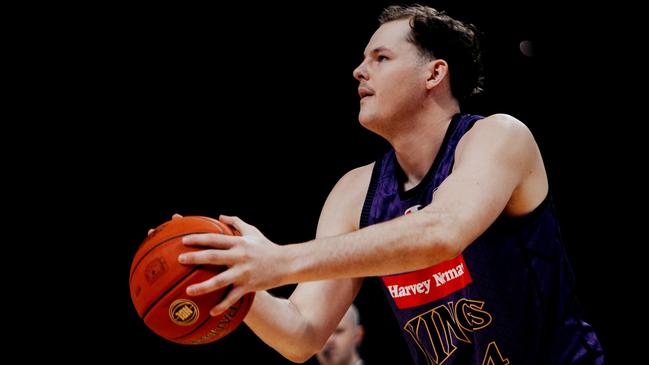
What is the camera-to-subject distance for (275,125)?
19.6 ft

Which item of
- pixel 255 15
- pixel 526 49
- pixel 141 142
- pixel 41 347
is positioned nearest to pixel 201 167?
pixel 141 142

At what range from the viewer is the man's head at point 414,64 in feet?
8.61

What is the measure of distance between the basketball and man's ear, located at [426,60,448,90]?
3.58 feet

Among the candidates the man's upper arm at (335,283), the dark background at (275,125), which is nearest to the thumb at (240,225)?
the man's upper arm at (335,283)

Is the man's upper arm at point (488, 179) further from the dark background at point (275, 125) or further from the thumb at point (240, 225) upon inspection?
the dark background at point (275, 125)

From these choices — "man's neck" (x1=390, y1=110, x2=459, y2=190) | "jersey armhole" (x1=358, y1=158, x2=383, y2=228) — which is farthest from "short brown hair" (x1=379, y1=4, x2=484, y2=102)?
"jersey armhole" (x1=358, y1=158, x2=383, y2=228)

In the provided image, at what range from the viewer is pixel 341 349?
4945 millimetres

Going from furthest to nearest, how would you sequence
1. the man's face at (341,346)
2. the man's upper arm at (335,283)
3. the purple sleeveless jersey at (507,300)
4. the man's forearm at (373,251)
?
the man's face at (341,346) < the man's upper arm at (335,283) < the purple sleeveless jersey at (507,300) < the man's forearm at (373,251)

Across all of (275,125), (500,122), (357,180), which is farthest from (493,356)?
(275,125)

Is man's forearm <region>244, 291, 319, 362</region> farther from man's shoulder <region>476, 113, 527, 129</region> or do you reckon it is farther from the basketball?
man's shoulder <region>476, 113, 527, 129</region>

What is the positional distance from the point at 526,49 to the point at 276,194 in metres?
2.18

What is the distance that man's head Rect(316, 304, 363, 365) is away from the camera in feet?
16.2

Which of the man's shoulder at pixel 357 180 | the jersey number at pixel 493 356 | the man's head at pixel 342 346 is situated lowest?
the man's head at pixel 342 346

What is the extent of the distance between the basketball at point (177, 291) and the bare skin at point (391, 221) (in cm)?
5
